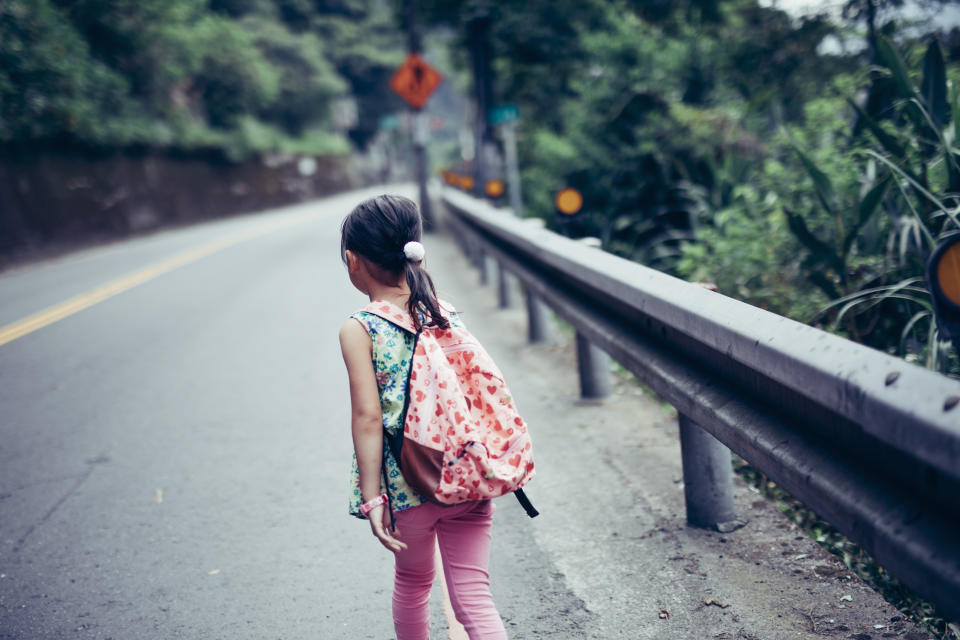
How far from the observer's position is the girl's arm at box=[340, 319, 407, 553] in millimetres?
2189

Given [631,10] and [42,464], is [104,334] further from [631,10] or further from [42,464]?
[631,10]

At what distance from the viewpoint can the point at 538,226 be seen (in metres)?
6.17

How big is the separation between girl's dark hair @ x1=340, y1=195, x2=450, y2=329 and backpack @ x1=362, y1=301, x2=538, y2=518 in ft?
0.18

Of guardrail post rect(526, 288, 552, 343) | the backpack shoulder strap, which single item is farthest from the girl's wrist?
guardrail post rect(526, 288, 552, 343)

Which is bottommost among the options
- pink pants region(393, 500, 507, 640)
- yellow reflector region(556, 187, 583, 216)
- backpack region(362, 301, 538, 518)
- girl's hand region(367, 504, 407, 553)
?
pink pants region(393, 500, 507, 640)

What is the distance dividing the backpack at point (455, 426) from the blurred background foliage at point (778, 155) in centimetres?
236

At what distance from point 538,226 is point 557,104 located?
18.5 metres

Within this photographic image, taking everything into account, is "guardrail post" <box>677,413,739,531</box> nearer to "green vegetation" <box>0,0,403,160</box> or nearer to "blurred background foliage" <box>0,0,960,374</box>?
"blurred background foliage" <box>0,0,960,374</box>

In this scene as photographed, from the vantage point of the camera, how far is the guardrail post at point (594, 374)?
508 cm

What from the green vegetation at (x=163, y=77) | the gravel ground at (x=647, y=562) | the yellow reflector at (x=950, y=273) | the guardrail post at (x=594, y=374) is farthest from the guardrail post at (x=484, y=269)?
the green vegetation at (x=163, y=77)

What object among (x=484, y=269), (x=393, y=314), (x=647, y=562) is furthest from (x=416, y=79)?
(x=393, y=314)

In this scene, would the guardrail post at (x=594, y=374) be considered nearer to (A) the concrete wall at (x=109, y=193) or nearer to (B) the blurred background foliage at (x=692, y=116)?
(B) the blurred background foliage at (x=692, y=116)

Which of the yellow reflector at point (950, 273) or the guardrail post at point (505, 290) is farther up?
the yellow reflector at point (950, 273)

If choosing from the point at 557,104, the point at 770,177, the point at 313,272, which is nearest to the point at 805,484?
the point at 770,177
